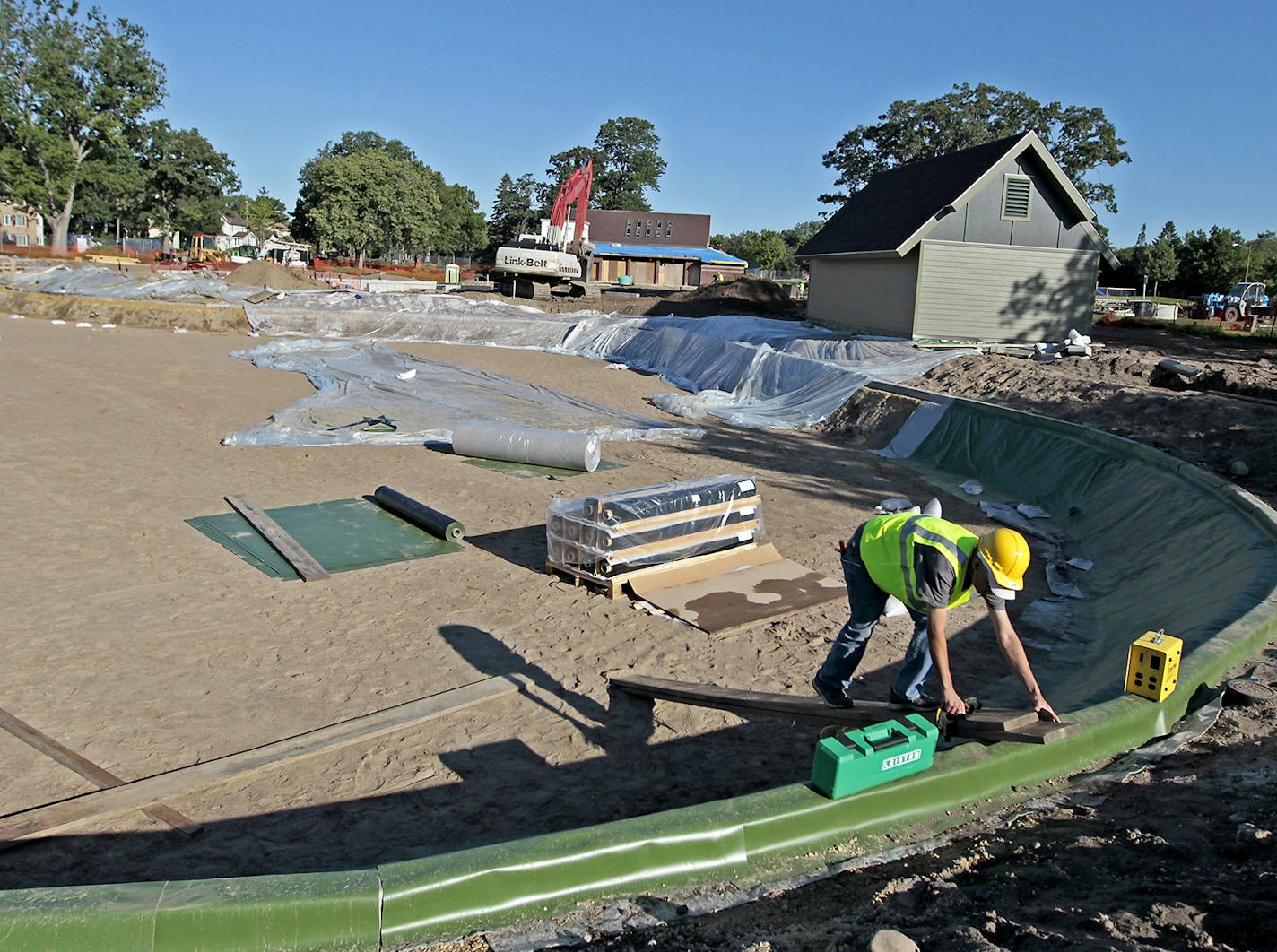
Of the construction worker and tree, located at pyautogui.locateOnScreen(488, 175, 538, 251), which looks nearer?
the construction worker

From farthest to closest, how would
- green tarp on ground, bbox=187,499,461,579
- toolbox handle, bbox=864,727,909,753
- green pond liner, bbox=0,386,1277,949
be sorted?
green tarp on ground, bbox=187,499,461,579, toolbox handle, bbox=864,727,909,753, green pond liner, bbox=0,386,1277,949

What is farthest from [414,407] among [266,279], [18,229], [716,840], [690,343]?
[18,229]

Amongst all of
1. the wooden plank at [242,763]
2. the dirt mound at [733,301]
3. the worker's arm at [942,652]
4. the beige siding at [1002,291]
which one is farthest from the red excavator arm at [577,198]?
the worker's arm at [942,652]

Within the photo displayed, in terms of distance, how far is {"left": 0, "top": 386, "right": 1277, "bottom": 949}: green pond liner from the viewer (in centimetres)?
311

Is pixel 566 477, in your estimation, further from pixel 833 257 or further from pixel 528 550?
pixel 833 257

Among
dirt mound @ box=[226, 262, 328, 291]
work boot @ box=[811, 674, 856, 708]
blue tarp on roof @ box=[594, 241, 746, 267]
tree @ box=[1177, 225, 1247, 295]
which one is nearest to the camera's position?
work boot @ box=[811, 674, 856, 708]

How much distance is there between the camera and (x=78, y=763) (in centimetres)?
513

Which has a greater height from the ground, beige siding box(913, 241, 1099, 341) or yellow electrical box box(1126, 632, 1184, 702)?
beige siding box(913, 241, 1099, 341)

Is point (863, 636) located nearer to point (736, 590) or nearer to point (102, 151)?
point (736, 590)

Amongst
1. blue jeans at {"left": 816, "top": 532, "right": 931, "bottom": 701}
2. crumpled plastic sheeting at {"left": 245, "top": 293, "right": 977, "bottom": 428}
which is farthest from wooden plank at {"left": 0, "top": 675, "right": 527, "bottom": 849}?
crumpled plastic sheeting at {"left": 245, "top": 293, "right": 977, "bottom": 428}

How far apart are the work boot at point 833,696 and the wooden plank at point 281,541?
4964 millimetres

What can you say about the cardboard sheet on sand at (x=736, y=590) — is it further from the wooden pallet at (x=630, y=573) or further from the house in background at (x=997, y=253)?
the house in background at (x=997, y=253)

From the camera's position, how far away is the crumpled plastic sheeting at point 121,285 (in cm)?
3494

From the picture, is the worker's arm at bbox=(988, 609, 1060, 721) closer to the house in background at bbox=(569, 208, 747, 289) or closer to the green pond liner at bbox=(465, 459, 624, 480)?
the green pond liner at bbox=(465, 459, 624, 480)
